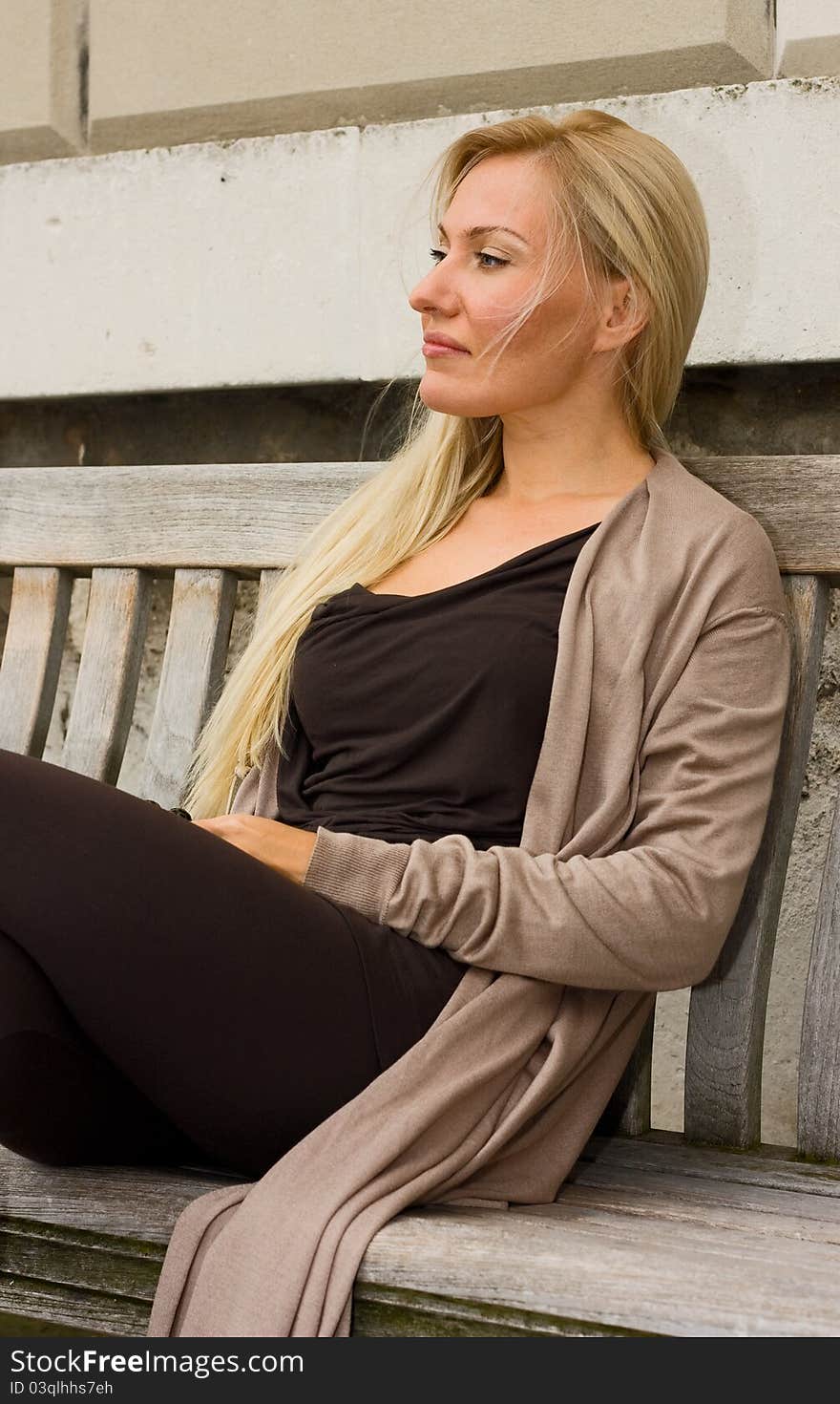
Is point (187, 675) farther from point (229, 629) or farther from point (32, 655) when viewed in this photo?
point (32, 655)

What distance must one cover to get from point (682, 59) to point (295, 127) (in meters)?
0.69

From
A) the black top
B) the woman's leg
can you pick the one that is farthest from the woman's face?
the woman's leg

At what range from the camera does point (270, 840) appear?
A: 5.78 feet

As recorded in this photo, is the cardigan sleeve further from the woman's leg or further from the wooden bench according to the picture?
the woman's leg

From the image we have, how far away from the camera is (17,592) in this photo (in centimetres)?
252

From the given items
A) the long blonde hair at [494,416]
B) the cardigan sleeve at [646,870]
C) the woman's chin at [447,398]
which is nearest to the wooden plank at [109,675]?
the long blonde hair at [494,416]

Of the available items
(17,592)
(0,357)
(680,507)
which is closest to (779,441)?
(680,507)

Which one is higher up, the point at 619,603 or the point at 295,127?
the point at 295,127

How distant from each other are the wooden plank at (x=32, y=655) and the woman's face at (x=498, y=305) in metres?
0.77

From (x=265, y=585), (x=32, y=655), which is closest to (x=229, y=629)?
(x=265, y=585)

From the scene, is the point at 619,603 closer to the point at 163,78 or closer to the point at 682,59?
the point at 682,59

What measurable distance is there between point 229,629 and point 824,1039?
1041mm

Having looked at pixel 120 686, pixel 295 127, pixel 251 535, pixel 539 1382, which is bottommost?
pixel 539 1382

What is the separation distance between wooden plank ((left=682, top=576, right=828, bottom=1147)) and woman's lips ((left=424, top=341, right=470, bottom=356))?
1.78 ft
